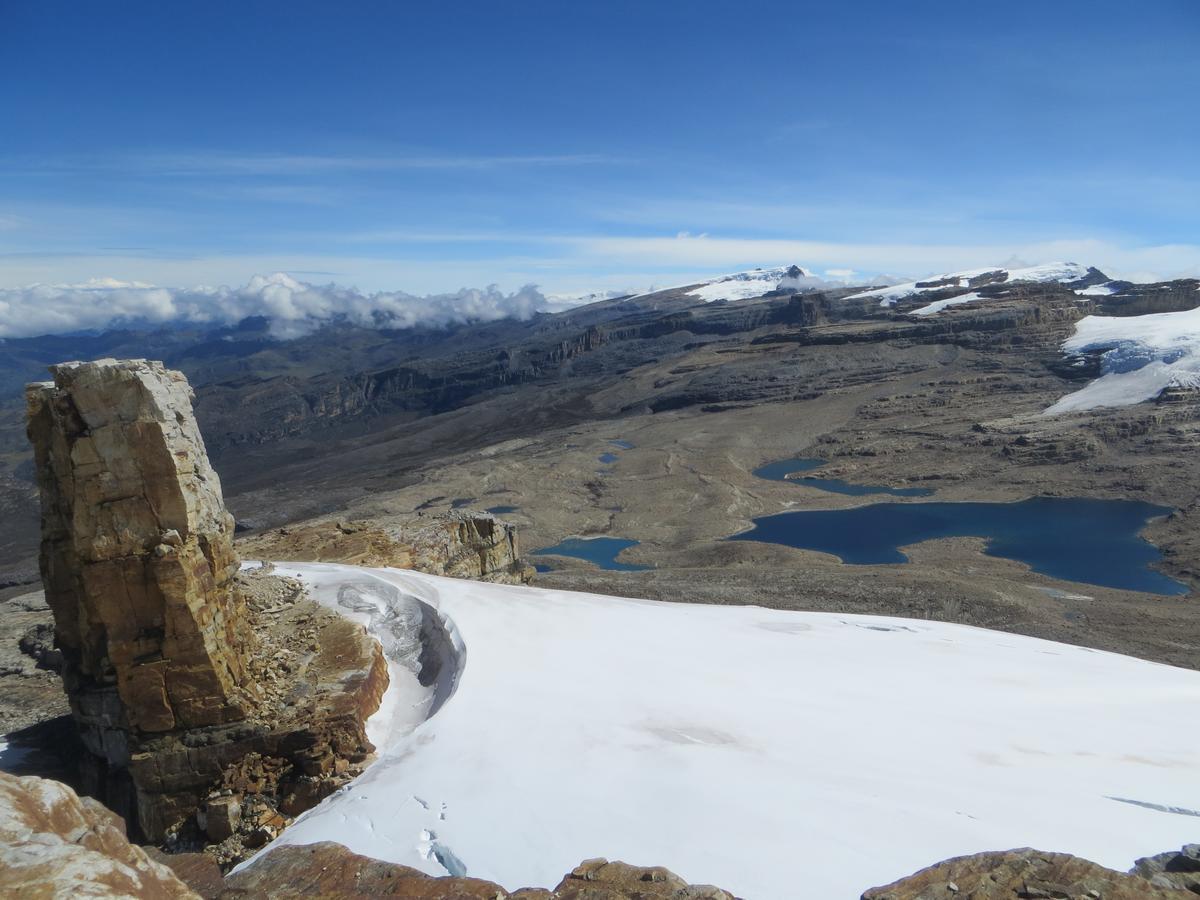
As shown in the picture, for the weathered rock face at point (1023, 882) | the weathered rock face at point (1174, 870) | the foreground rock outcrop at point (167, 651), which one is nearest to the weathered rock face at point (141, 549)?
the foreground rock outcrop at point (167, 651)

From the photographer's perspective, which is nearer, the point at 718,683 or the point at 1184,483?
the point at 718,683

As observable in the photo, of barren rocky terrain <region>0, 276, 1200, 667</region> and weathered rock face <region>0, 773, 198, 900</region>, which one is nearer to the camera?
weathered rock face <region>0, 773, 198, 900</region>

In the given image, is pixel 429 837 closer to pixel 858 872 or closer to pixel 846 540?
pixel 858 872

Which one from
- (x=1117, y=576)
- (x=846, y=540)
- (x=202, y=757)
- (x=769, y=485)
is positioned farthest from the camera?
(x=769, y=485)

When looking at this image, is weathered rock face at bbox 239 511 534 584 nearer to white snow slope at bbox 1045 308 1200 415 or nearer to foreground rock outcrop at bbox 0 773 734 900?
foreground rock outcrop at bbox 0 773 734 900

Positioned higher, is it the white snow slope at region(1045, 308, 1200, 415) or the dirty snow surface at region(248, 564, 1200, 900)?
the white snow slope at region(1045, 308, 1200, 415)

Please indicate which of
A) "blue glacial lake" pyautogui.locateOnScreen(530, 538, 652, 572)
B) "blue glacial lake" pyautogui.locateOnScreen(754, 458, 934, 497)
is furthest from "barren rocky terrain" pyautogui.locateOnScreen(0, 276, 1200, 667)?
"blue glacial lake" pyautogui.locateOnScreen(754, 458, 934, 497)

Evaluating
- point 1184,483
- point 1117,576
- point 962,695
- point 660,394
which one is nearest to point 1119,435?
point 1184,483

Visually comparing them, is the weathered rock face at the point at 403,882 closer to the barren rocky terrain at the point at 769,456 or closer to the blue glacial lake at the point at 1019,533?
the barren rocky terrain at the point at 769,456
